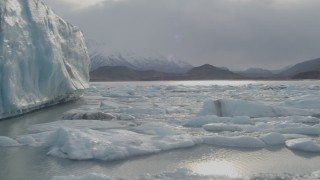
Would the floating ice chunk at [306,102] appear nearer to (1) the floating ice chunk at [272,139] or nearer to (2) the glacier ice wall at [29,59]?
(1) the floating ice chunk at [272,139]

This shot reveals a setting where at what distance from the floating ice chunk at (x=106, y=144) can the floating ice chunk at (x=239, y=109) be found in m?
5.81

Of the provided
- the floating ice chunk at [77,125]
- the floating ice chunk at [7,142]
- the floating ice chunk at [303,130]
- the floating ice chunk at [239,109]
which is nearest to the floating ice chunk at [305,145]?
the floating ice chunk at [303,130]

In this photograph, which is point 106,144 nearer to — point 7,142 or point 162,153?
point 162,153

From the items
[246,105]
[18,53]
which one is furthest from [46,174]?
[246,105]

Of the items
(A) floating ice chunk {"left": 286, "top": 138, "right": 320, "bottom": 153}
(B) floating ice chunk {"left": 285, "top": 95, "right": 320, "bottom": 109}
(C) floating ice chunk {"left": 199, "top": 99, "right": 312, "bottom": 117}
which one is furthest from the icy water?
(B) floating ice chunk {"left": 285, "top": 95, "right": 320, "bottom": 109}

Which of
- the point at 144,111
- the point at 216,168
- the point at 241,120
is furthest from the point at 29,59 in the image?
the point at 216,168

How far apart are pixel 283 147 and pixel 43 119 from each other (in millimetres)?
10113

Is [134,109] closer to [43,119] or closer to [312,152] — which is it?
[43,119]

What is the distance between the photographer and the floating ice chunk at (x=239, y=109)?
54.6 feet

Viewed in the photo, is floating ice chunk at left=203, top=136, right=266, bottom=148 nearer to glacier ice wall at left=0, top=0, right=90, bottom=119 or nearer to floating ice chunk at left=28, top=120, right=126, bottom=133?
floating ice chunk at left=28, top=120, right=126, bottom=133

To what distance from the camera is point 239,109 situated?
16.9m

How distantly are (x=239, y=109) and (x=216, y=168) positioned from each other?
9.02 m

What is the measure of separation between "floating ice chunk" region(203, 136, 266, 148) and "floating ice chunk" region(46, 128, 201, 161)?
1.57ft

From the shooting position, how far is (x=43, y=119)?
16797mm
